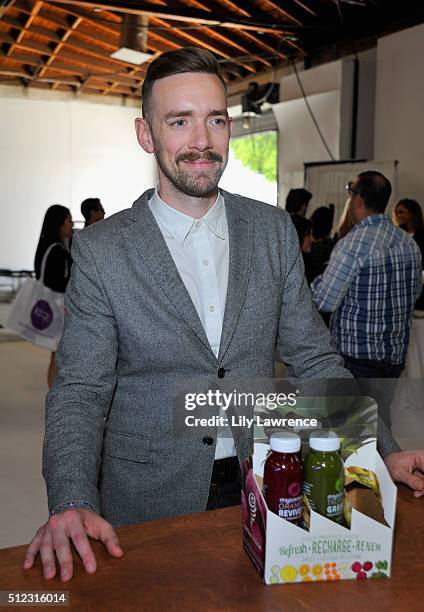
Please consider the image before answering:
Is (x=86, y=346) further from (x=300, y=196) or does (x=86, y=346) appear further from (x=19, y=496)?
(x=300, y=196)

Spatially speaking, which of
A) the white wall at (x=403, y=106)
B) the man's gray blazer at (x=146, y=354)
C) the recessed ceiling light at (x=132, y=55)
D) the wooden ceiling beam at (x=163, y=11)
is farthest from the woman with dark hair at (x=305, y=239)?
the recessed ceiling light at (x=132, y=55)

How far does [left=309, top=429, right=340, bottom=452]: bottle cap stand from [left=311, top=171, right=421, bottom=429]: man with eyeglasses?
2545mm

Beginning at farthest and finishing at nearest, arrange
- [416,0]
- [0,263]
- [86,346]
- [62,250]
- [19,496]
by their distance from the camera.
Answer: [0,263] < [416,0] < [62,250] < [19,496] < [86,346]

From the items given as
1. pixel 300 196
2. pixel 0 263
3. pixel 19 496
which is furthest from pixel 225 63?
pixel 19 496

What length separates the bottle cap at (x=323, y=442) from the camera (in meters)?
0.93

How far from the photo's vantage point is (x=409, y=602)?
0.91m

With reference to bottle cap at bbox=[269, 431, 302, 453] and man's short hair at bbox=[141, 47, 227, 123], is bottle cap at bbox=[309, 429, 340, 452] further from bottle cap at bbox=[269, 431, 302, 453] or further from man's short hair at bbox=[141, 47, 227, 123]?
man's short hair at bbox=[141, 47, 227, 123]

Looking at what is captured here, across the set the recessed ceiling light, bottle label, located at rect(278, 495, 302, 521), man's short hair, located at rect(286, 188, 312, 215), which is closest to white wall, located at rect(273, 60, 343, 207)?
the recessed ceiling light

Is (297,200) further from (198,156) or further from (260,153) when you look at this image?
(260,153)

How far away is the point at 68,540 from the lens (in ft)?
3.36

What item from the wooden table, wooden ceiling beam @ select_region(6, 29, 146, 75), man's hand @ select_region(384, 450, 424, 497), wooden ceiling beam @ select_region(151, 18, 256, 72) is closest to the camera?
the wooden table

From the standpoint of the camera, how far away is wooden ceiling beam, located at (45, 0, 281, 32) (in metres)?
7.71

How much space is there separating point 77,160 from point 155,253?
13.3 m

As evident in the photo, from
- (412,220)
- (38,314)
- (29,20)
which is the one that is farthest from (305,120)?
(38,314)
